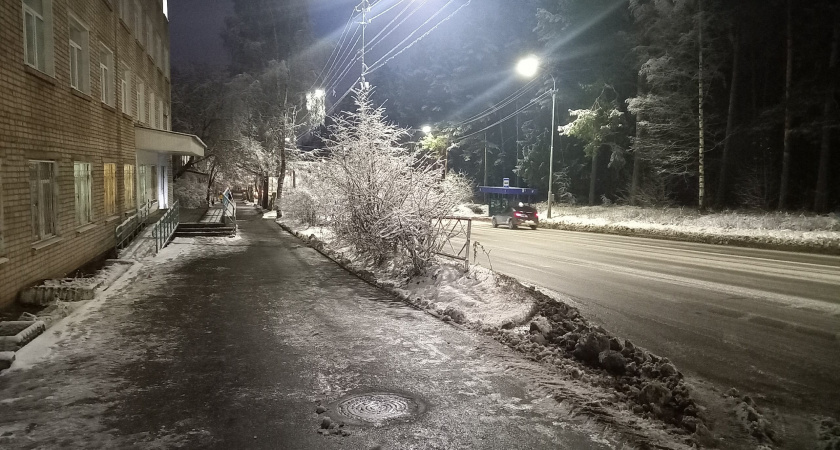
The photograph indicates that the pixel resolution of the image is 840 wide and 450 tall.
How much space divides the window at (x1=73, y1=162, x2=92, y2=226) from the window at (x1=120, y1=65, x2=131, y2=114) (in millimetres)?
4983

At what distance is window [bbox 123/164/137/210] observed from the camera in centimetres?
1716

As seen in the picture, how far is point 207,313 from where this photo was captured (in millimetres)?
8812

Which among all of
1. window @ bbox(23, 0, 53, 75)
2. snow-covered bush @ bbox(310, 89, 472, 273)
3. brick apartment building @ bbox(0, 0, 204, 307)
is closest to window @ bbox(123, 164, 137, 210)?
brick apartment building @ bbox(0, 0, 204, 307)

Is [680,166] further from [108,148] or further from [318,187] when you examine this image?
[108,148]

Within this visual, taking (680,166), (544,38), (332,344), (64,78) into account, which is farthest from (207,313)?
(544,38)

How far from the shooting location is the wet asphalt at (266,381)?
4484 mm

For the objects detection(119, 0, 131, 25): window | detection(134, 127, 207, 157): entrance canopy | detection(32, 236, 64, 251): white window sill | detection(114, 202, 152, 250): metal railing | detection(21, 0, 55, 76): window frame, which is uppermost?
detection(119, 0, 131, 25): window

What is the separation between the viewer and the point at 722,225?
2344 centimetres

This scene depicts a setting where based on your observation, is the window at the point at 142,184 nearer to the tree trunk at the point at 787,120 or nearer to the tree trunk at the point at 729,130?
the tree trunk at the point at 787,120

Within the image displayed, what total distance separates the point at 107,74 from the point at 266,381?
44.5ft

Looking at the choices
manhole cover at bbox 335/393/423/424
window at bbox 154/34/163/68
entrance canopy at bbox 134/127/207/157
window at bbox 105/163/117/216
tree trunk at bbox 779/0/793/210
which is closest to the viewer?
manhole cover at bbox 335/393/423/424

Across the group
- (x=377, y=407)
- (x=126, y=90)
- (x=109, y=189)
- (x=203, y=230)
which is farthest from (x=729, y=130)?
(x=377, y=407)

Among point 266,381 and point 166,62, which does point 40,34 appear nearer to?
point 266,381

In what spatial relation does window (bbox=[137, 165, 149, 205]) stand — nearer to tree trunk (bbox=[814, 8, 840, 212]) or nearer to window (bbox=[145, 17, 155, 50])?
window (bbox=[145, 17, 155, 50])
